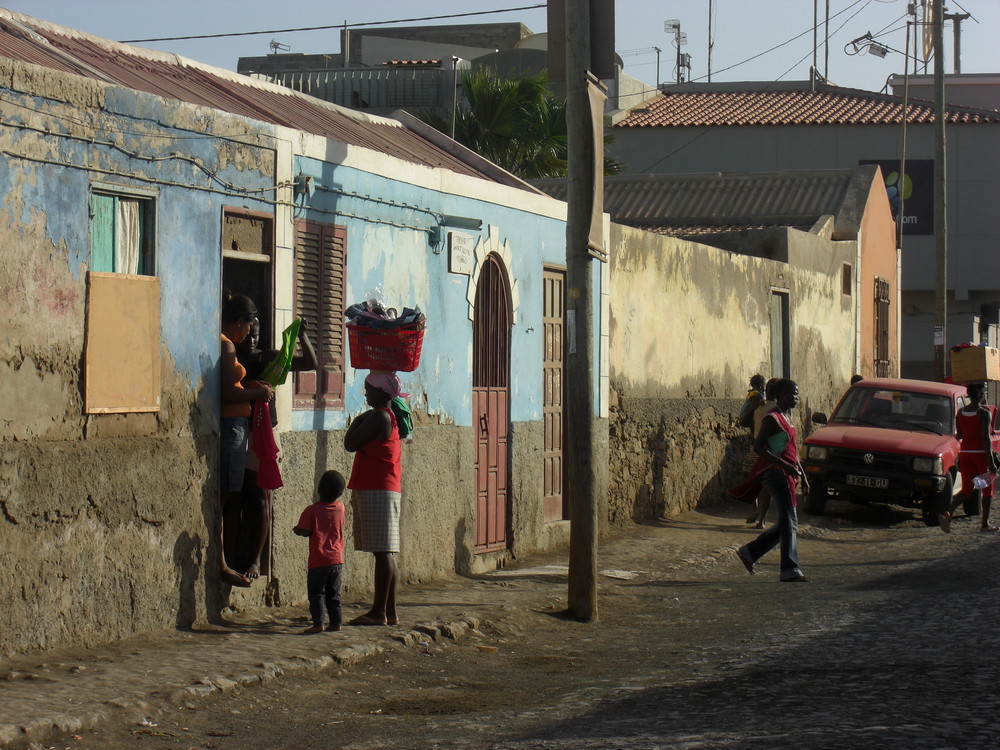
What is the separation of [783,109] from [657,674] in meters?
37.5

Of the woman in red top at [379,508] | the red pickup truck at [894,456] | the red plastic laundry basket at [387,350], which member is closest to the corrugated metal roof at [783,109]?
the red pickup truck at [894,456]

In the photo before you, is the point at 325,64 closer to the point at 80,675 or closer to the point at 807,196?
the point at 807,196

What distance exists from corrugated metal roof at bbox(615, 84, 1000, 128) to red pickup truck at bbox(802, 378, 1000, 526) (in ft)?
80.7

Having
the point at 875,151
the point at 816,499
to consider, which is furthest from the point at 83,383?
the point at 875,151

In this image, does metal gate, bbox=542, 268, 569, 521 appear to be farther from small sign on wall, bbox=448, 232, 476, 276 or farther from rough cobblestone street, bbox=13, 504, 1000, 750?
small sign on wall, bbox=448, 232, 476, 276

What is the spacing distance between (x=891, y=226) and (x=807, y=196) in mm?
2870

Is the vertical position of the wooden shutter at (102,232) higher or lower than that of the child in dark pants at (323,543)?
higher

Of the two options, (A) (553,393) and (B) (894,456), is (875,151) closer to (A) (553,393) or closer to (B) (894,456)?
(B) (894,456)

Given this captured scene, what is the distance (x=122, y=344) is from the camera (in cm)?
828

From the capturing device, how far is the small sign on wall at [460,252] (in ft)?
38.9

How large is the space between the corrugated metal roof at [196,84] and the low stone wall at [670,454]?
3.60m

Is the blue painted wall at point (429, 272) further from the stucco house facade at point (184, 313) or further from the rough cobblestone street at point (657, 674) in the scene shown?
the rough cobblestone street at point (657, 674)

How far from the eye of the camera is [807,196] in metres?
29.5

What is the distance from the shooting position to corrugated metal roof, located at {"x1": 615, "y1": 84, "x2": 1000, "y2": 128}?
42.4m
